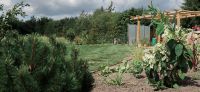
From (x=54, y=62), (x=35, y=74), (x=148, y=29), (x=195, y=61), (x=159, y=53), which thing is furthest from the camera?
(x=148, y=29)

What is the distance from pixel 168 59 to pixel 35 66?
2.24 metres

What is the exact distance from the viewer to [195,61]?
7.75 metres

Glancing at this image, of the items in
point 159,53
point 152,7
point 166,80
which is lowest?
point 166,80

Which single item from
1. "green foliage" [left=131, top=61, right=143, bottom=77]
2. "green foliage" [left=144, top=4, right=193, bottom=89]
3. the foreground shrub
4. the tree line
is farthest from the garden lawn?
the tree line

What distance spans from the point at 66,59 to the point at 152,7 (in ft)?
5.84

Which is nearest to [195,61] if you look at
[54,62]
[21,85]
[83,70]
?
[83,70]

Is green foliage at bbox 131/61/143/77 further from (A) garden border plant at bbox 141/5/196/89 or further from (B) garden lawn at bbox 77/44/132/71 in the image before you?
(B) garden lawn at bbox 77/44/132/71

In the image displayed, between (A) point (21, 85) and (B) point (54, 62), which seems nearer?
(A) point (21, 85)

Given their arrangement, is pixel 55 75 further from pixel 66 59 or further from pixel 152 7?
pixel 152 7

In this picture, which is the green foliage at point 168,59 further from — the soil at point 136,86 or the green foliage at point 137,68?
the green foliage at point 137,68

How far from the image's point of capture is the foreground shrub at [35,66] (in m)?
4.40

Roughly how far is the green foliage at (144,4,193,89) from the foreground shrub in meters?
1.28

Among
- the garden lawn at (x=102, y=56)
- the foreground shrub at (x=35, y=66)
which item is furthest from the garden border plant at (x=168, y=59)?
the garden lawn at (x=102, y=56)

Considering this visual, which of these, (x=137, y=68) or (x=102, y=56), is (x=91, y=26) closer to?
(x=102, y=56)
